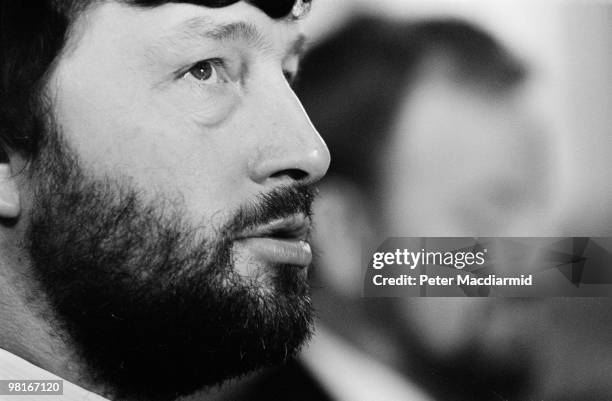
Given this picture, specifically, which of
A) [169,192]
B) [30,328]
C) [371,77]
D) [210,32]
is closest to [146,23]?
[210,32]

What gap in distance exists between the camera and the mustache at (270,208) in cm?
82

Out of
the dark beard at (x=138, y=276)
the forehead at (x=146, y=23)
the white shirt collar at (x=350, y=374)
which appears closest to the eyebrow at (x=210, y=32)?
the forehead at (x=146, y=23)

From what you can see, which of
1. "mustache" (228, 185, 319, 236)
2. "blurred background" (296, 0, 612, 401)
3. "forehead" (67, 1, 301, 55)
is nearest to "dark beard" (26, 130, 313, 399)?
"mustache" (228, 185, 319, 236)

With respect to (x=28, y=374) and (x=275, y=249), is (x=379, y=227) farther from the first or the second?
(x=28, y=374)

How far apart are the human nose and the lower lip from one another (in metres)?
0.06

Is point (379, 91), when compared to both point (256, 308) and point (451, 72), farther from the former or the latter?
point (256, 308)

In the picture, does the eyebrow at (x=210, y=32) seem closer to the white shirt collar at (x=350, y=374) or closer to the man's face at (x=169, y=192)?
the man's face at (x=169, y=192)

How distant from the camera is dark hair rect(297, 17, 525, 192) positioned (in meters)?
1.19

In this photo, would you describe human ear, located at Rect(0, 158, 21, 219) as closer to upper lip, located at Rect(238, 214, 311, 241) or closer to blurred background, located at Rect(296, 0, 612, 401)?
upper lip, located at Rect(238, 214, 311, 241)

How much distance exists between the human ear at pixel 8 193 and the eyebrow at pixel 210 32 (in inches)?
8.3

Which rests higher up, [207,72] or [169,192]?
[207,72]

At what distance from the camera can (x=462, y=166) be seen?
1.18 metres

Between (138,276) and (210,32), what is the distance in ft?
0.86

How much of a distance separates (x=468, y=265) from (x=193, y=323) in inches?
18.4
